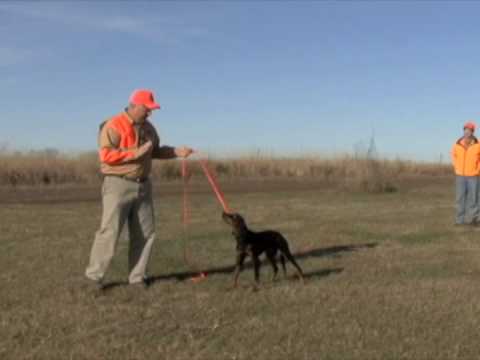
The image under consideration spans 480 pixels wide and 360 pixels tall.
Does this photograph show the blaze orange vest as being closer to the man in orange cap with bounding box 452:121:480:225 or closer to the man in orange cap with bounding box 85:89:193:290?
the man in orange cap with bounding box 452:121:480:225

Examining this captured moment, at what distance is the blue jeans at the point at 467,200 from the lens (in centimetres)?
1538

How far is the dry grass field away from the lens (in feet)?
19.0

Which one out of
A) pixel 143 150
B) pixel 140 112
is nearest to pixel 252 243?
pixel 143 150

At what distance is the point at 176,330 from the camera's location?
630cm

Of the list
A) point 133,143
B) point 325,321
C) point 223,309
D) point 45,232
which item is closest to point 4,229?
point 45,232

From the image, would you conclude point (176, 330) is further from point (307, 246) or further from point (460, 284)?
point (307, 246)

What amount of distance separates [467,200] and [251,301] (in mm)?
9368

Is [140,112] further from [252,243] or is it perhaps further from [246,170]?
[246,170]

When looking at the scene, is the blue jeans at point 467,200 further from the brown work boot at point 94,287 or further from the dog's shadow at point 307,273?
the brown work boot at point 94,287

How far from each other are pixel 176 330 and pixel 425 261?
17.6 feet

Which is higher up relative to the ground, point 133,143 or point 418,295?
point 133,143

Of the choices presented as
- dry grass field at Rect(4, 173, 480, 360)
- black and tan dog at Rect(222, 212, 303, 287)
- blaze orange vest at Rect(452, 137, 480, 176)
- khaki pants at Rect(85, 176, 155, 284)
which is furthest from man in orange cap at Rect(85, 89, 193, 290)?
blaze orange vest at Rect(452, 137, 480, 176)

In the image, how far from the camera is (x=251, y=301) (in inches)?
295

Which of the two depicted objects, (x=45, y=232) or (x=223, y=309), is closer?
(x=223, y=309)
